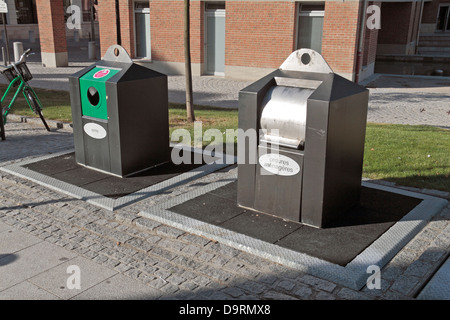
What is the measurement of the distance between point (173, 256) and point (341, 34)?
11.8 meters

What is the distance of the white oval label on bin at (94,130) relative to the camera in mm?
6412

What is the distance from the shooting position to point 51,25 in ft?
63.8

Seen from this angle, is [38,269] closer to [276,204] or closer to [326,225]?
[276,204]

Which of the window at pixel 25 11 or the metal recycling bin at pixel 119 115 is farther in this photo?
the window at pixel 25 11

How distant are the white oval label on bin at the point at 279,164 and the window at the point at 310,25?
11.3m

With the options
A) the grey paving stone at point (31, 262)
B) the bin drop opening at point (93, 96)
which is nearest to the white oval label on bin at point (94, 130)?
the bin drop opening at point (93, 96)

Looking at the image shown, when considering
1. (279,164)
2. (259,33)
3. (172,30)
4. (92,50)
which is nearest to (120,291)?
(279,164)

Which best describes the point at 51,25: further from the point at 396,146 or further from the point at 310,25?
the point at 396,146

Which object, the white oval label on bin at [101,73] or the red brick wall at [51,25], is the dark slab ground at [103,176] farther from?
the red brick wall at [51,25]

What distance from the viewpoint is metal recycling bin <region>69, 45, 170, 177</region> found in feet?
20.3

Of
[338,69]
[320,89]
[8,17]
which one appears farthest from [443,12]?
[320,89]

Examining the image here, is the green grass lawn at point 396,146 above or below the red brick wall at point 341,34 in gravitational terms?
below

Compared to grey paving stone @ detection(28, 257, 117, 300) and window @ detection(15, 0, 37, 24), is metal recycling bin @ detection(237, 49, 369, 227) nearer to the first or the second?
grey paving stone @ detection(28, 257, 117, 300)
